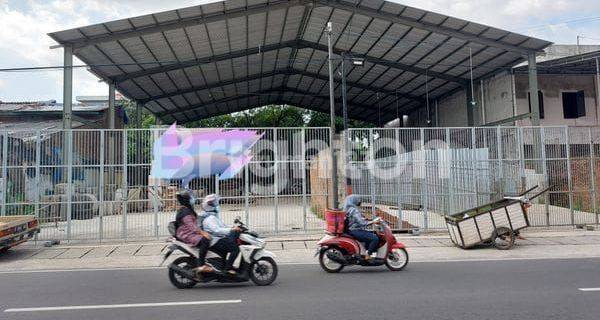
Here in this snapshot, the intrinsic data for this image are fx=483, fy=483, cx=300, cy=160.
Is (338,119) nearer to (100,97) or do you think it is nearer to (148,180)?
(100,97)

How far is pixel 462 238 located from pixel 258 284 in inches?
232

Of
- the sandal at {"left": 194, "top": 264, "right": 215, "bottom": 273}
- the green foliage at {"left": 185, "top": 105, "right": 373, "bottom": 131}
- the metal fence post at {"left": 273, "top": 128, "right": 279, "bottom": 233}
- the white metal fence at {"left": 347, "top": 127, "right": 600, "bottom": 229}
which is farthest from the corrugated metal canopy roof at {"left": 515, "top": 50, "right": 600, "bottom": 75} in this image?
the sandal at {"left": 194, "top": 264, "right": 215, "bottom": 273}

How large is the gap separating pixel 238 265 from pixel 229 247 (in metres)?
0.44

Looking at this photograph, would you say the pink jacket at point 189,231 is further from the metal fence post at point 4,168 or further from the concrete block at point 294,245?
the metal fence post at point 4,168

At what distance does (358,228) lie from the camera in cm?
928

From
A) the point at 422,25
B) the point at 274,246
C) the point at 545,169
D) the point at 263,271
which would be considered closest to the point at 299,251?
the point at 274,246

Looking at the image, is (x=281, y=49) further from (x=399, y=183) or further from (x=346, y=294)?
(x=346, y=294)

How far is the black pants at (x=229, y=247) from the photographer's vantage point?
7844mm

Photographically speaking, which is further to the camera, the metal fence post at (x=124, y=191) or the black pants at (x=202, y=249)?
→ the metal fence post at (x=124, y=191)

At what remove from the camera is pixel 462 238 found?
11.7m

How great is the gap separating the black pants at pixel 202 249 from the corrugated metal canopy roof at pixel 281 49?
12468 mm

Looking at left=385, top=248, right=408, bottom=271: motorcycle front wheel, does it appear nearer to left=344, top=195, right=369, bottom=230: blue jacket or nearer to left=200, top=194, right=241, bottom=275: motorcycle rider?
left=344, top=195, right=369, bottom=230: blue jacket

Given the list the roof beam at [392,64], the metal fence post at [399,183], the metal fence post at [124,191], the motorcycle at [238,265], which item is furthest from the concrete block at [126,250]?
the roof beam at [392,64]

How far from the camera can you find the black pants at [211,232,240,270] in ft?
25.7
